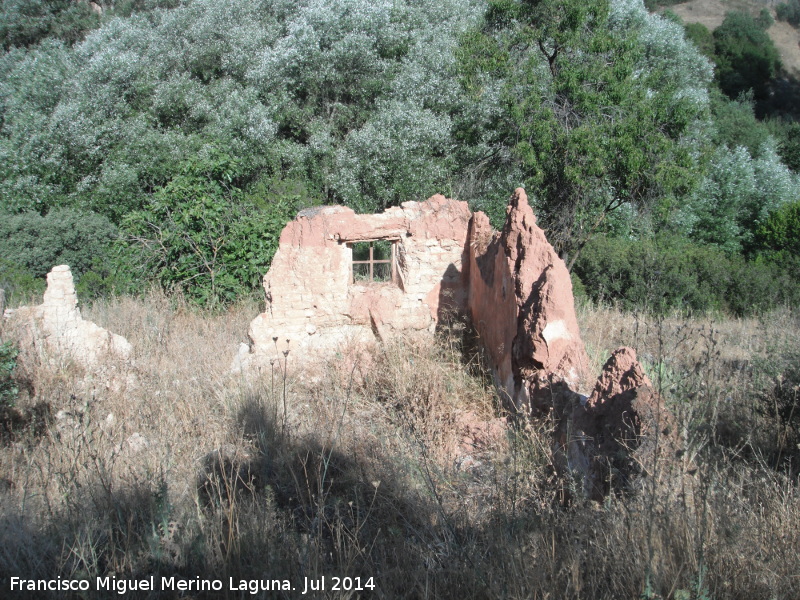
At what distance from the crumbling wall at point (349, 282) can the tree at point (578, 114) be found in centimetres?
350

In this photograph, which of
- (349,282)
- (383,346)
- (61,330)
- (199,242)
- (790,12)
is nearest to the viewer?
(383,346)

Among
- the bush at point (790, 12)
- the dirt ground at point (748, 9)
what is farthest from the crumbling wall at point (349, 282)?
the bush at point (790, 12)

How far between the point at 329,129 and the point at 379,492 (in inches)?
478

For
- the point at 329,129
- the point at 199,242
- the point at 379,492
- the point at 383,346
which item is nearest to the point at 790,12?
the point at 329,129

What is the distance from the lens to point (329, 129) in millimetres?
15195

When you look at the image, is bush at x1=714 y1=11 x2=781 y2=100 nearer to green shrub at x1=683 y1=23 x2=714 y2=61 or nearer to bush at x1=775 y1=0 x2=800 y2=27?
green shrub at x1=683 y1=23 x2=714 y2=61

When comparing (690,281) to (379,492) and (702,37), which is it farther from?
(702,37)

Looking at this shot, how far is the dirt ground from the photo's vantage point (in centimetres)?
3691

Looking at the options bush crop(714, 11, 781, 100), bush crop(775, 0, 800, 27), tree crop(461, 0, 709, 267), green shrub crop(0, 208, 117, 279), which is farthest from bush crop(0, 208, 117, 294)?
bush crop(775, 0, 800, 27)

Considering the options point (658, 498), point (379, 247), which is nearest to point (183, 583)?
point (658, 498)

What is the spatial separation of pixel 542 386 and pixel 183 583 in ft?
8.37

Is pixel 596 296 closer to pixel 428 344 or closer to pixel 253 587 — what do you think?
pixel 428 344

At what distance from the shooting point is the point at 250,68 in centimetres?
1597

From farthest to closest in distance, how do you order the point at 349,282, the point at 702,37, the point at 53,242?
the point at 702,37, the point at 53,242, the point at 349,282
